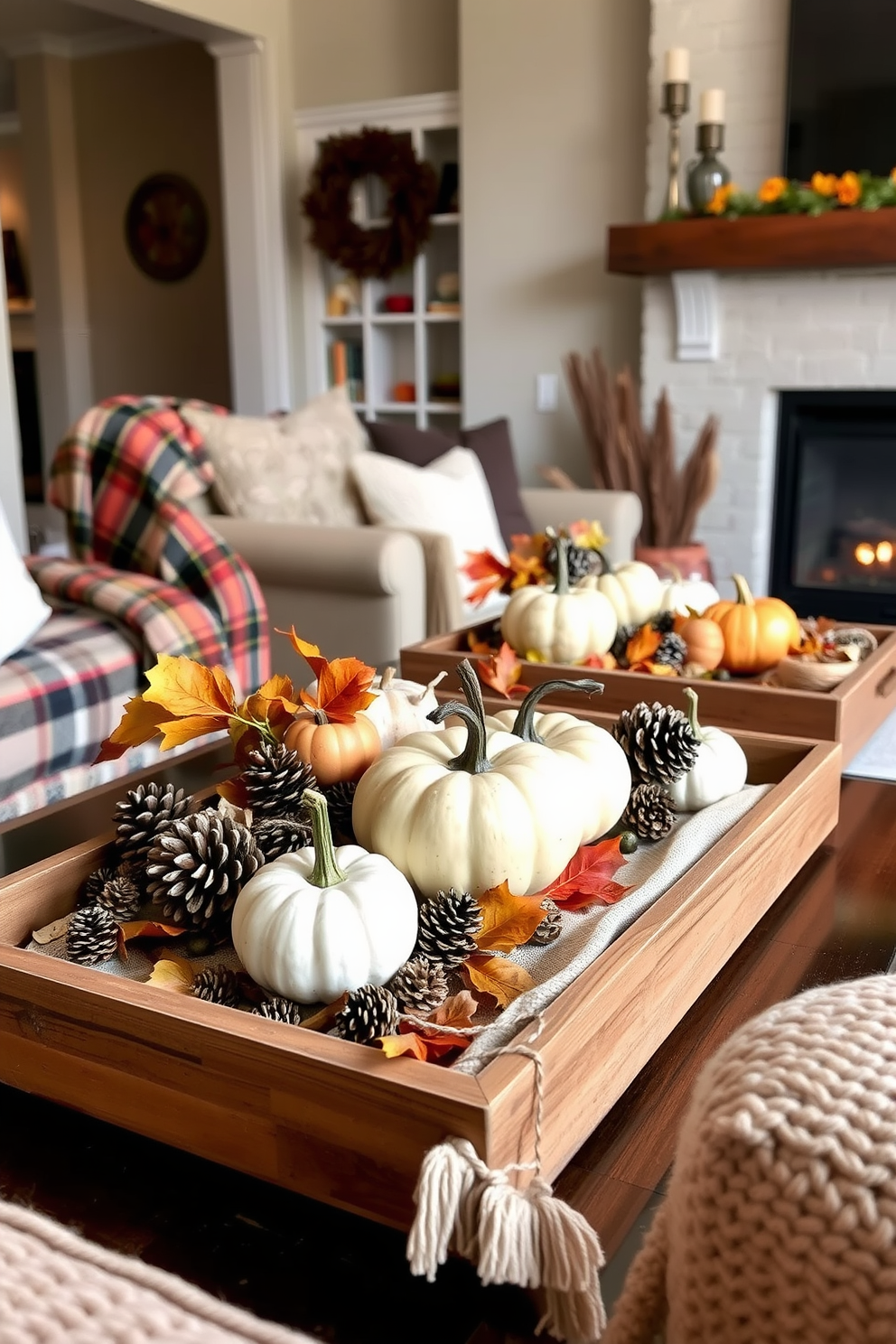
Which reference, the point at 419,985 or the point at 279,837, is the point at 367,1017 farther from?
the point at 279,837

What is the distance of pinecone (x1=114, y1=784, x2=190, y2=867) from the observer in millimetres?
943

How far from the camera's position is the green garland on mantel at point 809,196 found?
146 inches

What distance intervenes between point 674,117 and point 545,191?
29.2 inches

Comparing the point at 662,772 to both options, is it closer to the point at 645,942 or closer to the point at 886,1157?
the point at 645,942

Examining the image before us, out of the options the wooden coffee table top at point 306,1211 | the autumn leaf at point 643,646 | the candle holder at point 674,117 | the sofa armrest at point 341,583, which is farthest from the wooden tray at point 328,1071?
the candle holder at point 674,117

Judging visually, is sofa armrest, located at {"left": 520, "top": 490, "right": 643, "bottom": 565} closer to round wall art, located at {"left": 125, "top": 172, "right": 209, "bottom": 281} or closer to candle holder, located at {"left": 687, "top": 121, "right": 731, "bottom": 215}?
candle holder, located at {"left": 687, "top": 121, "right": 731, "bottom": 215}

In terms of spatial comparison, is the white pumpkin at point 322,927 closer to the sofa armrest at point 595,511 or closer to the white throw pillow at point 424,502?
the white throw pillow at point 424,502

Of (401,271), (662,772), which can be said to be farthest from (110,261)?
(662,772)

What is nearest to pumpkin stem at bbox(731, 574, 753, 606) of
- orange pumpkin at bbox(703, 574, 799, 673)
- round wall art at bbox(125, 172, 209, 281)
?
orange pumpkin at bbox(703, 574, 799, 673)

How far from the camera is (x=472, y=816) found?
88 cm

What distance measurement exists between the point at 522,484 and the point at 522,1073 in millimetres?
4480

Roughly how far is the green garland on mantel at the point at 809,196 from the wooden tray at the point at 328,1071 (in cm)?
342

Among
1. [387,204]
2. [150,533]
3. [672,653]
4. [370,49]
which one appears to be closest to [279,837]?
[672,653]

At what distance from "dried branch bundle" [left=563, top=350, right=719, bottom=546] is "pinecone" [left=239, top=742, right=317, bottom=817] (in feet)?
11.2
